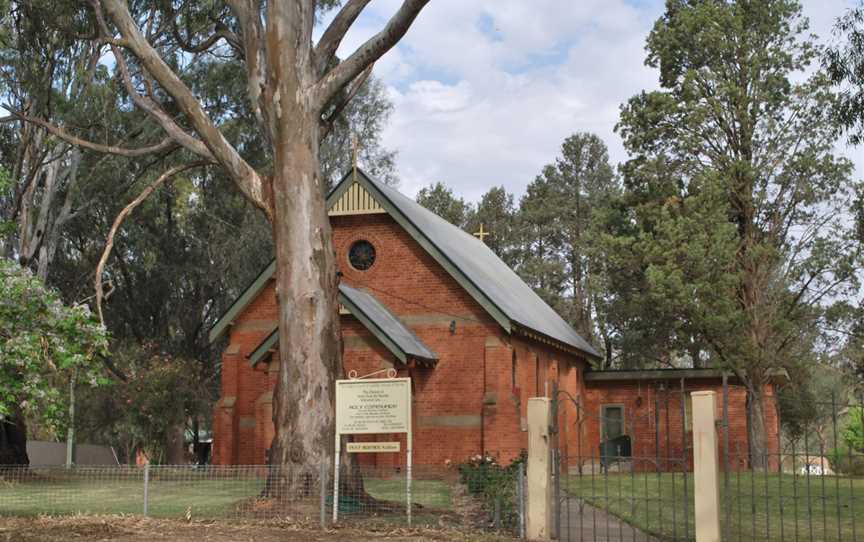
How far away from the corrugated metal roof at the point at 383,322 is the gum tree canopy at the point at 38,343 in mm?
10476

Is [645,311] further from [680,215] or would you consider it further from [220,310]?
[220,310]

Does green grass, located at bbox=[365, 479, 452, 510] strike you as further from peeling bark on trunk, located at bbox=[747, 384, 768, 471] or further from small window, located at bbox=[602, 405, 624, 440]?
small window, located at bbox=[602, 405, 624, 440]

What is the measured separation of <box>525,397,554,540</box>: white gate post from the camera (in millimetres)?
13594

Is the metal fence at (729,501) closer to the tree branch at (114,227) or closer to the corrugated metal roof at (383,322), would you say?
the corrugated metal roof at (383,322)

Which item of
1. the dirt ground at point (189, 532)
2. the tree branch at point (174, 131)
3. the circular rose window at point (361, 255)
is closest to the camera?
the dirt ground at point (189, 532)

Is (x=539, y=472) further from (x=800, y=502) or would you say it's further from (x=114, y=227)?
(x=114, y=227)

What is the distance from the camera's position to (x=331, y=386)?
55.2ft

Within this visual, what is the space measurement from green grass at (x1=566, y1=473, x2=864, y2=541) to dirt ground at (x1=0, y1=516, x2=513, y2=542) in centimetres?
229

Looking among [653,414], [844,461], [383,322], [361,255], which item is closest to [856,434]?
[844,461]

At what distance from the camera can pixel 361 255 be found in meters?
29.2

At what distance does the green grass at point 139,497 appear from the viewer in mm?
16172

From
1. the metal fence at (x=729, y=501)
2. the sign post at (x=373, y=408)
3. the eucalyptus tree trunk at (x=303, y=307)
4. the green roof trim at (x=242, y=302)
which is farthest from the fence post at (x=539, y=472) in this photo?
the green roof trim at (x=242, y=302)

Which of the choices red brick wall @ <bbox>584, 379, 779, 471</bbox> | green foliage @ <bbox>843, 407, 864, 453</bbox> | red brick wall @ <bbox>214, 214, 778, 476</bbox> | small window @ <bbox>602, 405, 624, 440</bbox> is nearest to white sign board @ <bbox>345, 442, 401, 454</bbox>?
green foliage @ <bbox>843, 407, 864, 453</bbox>

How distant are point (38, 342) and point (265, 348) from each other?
12117 mm
